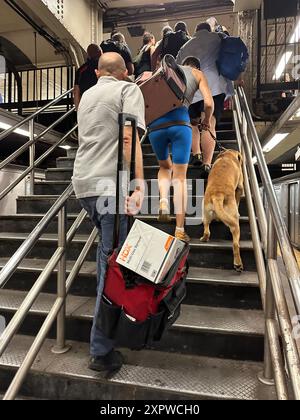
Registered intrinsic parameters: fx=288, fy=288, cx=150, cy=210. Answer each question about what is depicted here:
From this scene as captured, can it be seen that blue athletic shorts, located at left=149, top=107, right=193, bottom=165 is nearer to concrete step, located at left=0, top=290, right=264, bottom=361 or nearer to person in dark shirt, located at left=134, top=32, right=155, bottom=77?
concrete step, located at left=0, top=290, right=264, bottom=361

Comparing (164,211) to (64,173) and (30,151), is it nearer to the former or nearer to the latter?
(64,173)

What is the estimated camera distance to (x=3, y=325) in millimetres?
1810

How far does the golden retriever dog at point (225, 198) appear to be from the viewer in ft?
6.42

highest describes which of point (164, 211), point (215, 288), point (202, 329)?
point (164, 211)

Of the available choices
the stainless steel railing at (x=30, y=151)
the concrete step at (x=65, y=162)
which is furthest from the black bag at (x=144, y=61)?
the concrete step at (x=65, y=162)

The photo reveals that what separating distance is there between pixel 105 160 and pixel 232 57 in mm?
2018

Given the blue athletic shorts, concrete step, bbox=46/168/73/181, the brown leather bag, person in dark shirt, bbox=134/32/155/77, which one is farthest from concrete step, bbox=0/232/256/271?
person in dark shirt, bbox=134/32/155/77

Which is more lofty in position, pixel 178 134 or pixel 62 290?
pixel 178 134

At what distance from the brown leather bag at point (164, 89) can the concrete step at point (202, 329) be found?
4.30 feet

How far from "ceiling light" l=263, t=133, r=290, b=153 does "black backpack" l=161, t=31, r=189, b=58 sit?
2.68 m

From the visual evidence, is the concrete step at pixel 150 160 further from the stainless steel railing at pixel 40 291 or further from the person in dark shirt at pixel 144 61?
the stainless steel railing at pixel 40 291

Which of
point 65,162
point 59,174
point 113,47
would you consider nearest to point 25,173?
point 59,174

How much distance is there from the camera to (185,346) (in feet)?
5.27

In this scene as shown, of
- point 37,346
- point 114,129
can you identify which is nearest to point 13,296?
point 37,346
